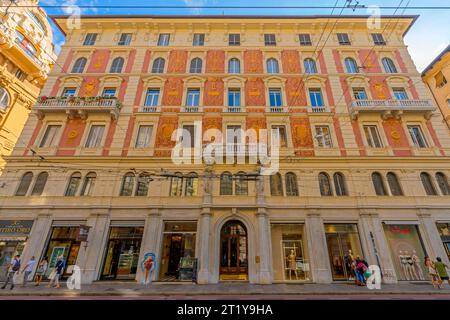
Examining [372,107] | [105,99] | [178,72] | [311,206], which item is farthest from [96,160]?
[372,107]

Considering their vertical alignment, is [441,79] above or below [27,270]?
above

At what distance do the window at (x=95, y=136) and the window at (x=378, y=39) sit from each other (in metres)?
26.4

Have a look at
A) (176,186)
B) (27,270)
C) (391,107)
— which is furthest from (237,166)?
(27,270)

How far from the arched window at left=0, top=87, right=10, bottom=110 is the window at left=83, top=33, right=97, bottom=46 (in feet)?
37.0

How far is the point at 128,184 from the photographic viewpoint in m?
14.9

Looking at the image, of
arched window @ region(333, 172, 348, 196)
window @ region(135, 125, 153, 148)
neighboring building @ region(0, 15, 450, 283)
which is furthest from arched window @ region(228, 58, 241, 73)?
arched window @ region(333, 172, 348, 196)

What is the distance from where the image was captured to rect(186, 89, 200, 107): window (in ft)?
58.7

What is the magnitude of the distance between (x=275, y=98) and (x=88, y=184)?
52.7 feet

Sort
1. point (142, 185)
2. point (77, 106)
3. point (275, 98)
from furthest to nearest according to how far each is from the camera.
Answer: point (275, 98), point (77, 106), point (142, 185)

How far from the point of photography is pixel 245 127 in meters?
16.5

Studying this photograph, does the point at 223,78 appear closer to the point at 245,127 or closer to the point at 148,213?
the point at 245,127

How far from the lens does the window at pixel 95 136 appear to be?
1605 cm

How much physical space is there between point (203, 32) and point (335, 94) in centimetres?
1433

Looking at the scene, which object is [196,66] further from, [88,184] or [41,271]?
[41,271]
